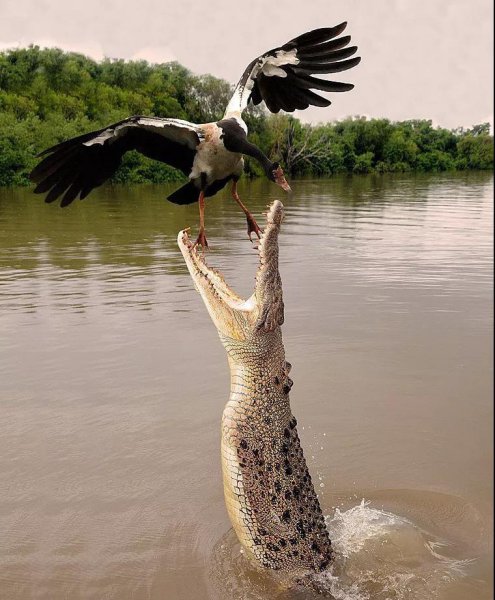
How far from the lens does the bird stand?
280cm

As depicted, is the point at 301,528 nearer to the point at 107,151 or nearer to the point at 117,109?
the point at 107,151

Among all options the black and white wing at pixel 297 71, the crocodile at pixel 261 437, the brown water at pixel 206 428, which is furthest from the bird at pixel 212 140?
the brown water at pixel 206 428

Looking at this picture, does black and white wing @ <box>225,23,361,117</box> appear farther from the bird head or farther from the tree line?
the tree line

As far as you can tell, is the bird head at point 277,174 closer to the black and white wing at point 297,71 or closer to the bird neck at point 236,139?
the bird neck at point 236,139

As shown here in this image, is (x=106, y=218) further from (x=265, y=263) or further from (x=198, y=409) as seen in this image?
(x=265, y=263)

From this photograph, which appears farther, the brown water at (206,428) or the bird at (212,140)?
the brown water at (206,428)

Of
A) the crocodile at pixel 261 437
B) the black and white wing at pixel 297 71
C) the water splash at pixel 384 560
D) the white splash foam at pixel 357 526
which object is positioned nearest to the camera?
the black and white wing at pixel 297 71

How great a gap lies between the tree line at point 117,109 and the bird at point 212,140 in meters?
26.9

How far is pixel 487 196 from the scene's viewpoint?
29.1 metres

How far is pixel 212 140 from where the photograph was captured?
2.78 m

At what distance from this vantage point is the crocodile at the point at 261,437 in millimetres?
3561

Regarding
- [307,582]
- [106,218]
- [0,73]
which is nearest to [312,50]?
[307,582]

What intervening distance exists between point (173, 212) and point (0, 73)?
1154 inches

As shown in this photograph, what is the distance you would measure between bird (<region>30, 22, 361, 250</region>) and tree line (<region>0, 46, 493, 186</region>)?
26916 millimetres
